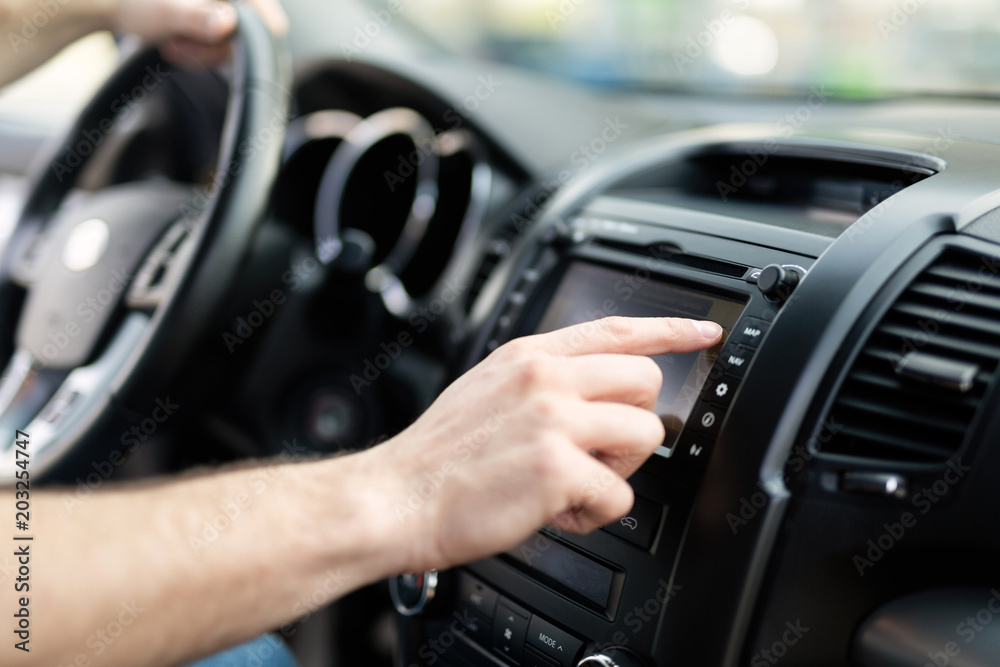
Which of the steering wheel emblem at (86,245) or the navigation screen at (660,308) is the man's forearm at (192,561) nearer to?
the navigation screen at (660,308)

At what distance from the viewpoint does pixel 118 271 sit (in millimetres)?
1277

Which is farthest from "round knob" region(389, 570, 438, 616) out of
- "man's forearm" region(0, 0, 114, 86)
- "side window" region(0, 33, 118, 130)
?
"side window" region(0, 33, 118, 130)

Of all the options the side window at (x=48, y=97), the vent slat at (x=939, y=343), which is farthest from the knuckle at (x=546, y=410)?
the side window at (x=48, y=97)

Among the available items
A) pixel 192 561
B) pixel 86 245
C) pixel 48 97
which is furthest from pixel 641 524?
pixel 48 97

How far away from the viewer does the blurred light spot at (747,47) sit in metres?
1.77

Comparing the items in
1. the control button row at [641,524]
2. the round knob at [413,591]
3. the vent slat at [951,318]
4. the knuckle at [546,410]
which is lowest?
the round knob at [413,591]

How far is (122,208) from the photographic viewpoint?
138 centimetres

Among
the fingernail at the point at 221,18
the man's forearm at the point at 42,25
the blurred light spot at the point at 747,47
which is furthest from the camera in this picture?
the blurred light spot at the point at 747,47

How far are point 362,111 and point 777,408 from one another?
1.12m

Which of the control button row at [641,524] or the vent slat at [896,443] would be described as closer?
the vent slat at [896,443]

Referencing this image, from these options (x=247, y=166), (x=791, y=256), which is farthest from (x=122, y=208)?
(x=791, y=256)

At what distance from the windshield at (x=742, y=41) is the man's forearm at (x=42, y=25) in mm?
637

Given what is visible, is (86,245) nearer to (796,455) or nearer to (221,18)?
(221,18)

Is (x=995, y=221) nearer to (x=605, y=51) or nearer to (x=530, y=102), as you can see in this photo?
(x=530, y=102)
